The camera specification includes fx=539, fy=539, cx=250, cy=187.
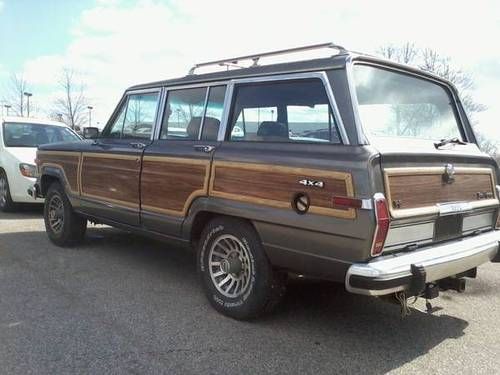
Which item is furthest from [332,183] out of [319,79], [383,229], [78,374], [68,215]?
[68,215]

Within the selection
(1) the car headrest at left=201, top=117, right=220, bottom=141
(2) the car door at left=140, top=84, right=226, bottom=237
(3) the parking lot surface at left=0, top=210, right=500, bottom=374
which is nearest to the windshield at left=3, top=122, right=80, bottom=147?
(3) the parking lot surface at left=0, top=210, right=500, bottom=374

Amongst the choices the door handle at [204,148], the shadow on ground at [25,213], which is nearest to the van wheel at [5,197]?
the shadow on ground at [25,213]

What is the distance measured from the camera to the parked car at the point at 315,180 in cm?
349

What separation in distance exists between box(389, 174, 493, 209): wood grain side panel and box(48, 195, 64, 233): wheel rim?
461cm

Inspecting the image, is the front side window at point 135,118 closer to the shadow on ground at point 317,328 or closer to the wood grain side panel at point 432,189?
the shadow on ground at point 317,328

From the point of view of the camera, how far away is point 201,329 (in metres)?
4.11

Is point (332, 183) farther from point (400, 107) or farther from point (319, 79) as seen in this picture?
point (400, 107)

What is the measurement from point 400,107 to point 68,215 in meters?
4.25

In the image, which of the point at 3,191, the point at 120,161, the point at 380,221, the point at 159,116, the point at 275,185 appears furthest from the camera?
the point at 3,191

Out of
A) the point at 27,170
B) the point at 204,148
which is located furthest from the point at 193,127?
the point at 27,170

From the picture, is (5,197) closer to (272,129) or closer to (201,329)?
(201,329)

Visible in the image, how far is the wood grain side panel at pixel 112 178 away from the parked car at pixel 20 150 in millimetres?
3500

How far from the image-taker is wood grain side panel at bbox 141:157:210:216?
4543 mm

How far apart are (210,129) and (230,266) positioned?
1.22m
